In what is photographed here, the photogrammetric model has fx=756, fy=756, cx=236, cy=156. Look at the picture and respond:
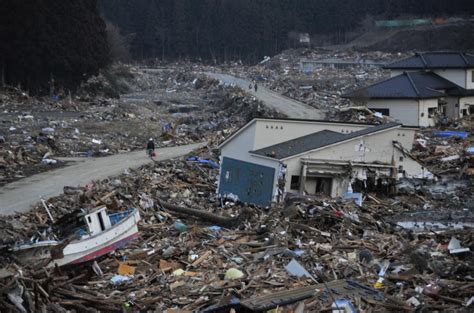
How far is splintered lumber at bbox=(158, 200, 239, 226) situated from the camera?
18.4m

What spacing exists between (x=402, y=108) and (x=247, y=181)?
17.5 metres

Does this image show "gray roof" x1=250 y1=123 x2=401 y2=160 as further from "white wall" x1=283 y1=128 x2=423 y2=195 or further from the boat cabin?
the boat cabin

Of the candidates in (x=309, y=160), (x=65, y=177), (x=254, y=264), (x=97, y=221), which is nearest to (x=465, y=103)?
(x=309, y=160)

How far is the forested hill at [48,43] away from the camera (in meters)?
40.9

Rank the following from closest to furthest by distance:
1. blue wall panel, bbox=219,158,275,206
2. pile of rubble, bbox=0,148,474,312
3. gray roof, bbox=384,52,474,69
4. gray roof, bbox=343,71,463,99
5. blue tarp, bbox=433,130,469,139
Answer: pile of rubble, bbox=0,148,474,312, blue wall panel, bbox=219,158,275,206, blue tarp, bbox=433,130,469,139, gray roof, bbox=343,71,463,99, gray roof, bbox=384,52,474,69

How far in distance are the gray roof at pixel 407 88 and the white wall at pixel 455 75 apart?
1.22 m

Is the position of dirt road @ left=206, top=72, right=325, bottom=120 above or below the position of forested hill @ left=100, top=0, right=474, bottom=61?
below

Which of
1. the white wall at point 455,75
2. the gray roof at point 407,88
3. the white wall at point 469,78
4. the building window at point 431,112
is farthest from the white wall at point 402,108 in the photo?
the white wall at point 469,78

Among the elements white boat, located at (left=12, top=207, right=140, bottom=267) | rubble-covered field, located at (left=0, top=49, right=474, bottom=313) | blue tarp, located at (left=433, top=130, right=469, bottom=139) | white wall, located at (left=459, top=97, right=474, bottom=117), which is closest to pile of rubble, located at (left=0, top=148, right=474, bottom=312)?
rubble-covered field, located at (left=0, top=49, right=474, bottom=313)

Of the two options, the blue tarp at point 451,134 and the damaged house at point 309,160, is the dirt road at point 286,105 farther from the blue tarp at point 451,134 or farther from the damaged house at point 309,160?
the damaged house at point 309,160

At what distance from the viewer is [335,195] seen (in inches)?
818

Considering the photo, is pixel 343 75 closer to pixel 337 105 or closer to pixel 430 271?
pixel 337 105

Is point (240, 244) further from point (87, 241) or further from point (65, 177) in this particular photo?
point (65, 177)

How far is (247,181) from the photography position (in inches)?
858
